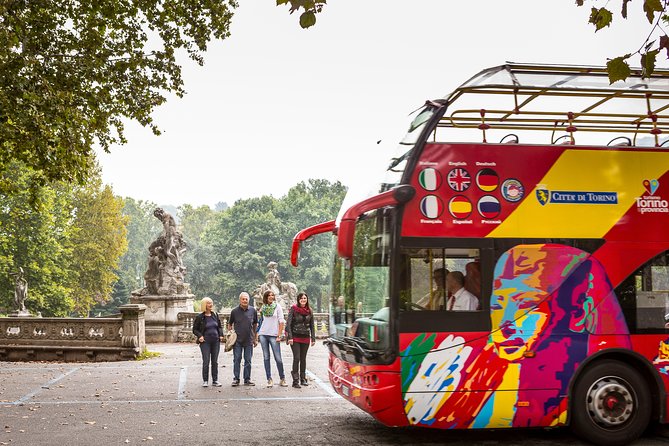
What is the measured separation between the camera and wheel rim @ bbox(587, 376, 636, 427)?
7.88m

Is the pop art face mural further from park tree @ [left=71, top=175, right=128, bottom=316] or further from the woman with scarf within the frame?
park tree @ [left=71, top=175, right=128, bottom=316]

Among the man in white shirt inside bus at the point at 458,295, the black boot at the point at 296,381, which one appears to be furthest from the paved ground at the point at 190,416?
the man in white shirt inside bus at the point at 458,295

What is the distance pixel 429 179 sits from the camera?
25.9 feet

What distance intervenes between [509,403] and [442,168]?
2.72 metres

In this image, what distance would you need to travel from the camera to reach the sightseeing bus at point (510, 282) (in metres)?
7.62

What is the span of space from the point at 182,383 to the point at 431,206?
26.6ft

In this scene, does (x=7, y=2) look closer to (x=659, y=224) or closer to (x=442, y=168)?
(x=442, y=168)

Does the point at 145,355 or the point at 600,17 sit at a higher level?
the point at 600,17

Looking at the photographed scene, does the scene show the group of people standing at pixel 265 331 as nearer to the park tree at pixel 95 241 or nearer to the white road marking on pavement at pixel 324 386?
the white road marking on pavement at pixel 324 386

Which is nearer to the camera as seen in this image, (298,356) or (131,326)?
(298,356)

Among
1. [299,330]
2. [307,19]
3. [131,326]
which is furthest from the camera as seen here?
[131,326]

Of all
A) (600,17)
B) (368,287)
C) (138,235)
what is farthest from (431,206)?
(138,235)

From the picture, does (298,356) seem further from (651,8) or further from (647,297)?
(651,8)

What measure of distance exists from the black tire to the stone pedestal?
69.2ft
